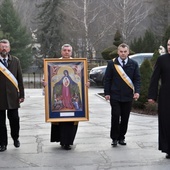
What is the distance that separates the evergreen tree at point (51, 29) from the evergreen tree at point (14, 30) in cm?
204

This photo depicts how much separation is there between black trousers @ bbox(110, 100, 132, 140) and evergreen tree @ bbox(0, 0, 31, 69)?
3227 cm

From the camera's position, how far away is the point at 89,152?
686 centimetres

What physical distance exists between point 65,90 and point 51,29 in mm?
34681

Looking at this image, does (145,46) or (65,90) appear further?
(145,46)

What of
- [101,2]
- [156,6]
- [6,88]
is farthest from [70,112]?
[101,2]

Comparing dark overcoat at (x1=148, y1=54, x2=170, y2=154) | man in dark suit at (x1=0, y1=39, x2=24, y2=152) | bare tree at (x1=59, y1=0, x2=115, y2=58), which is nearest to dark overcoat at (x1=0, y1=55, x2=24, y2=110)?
man in dark suit at (x1=0, y1=39, x2=24, y2=152)

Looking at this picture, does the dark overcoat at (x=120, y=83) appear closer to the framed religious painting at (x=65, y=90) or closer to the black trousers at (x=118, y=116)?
the black trousers at (x=118, y=116)

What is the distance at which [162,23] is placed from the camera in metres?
42.7

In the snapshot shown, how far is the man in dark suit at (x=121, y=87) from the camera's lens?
23.6 feet

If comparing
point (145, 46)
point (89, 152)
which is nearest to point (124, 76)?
point (89, 152)

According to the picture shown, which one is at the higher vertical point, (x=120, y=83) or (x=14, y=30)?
(x=14, y=30)

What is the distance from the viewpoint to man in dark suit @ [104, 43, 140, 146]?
7199 mm

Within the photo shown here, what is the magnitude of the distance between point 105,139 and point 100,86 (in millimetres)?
13125

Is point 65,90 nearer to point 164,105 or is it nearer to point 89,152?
point 89,152
